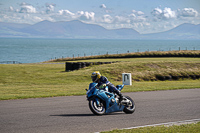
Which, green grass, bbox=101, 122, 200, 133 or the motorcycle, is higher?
the motorcycle

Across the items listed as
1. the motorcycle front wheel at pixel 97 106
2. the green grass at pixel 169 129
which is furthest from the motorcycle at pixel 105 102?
the green grass at pixel 169 129

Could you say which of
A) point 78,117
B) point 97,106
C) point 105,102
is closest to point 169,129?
point 105,102

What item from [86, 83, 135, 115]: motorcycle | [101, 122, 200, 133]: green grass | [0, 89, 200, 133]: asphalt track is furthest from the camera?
[86, 83, 135, 115]: motorcycle

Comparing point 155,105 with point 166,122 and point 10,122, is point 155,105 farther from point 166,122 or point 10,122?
point 10,122

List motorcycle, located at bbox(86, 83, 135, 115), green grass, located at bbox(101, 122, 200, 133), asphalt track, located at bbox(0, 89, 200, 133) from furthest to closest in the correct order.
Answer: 1. motorcycle, located at bbox(86, 83, 135, 115)
2. asphalt track, located at bbox(0, 89, 200, 133)
3. green grass, located at bbox(101, 122, 200, 133)

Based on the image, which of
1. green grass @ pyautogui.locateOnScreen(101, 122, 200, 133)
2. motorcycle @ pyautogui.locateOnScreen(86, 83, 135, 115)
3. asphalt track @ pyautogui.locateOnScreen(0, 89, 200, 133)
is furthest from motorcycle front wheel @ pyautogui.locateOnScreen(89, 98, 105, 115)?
green grass @ pyautogui.locateOnScreen(101, 122, 200, 133)

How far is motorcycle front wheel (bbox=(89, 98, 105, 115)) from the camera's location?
35.8 ft

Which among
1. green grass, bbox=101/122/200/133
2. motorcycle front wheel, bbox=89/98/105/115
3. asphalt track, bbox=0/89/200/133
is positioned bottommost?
asphalt track, bbox=0/89/200/133

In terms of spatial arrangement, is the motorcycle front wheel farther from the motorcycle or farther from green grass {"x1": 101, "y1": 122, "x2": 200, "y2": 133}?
green grass {"x1": 101, "y1": 122, "x2": 200, "y2": 133}

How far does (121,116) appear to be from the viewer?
11109 millimetres

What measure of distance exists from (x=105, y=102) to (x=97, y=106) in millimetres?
308

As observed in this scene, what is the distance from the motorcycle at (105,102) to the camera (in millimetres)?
10891

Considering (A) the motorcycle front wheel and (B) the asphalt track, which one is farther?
(A) the motorcycle front wheel

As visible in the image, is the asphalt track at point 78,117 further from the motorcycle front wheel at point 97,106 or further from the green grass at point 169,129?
the green grass at point 169,129
